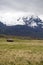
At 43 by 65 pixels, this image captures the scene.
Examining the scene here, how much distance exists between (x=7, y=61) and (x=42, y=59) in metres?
7.62

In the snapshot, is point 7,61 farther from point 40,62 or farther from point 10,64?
point 40,62

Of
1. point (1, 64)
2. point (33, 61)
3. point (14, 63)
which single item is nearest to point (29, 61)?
point (33, 61)

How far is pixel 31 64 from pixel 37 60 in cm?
288

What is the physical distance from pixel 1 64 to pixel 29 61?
226 inches

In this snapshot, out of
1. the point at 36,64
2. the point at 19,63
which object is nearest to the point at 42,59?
the point at 36,64

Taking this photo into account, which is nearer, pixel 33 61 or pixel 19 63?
pixel 19 63

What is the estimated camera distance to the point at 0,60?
30.8 m

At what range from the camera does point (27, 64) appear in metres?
29.9

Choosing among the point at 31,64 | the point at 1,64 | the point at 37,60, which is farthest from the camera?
the point at 37,60

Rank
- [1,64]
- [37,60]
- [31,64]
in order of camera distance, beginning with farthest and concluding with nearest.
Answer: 1. [37,60]
2. [31,64]
3. [1,64]

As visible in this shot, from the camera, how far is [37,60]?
33094 millimetres

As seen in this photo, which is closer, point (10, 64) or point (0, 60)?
point (10, 64)

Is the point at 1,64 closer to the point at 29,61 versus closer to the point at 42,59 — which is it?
the point at 29,61

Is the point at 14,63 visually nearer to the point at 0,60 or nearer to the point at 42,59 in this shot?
the point at 0,60
